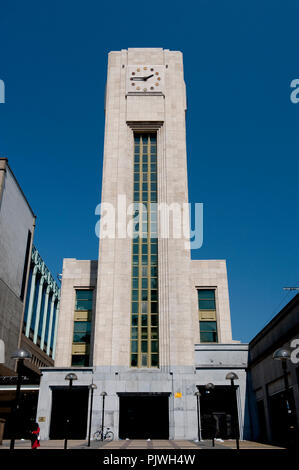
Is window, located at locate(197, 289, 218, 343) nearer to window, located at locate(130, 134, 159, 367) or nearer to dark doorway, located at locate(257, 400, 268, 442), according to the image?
window, located at locate(130, 134, 159, 367)

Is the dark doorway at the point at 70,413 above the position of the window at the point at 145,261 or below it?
below

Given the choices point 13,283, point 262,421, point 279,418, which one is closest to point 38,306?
point 13,283

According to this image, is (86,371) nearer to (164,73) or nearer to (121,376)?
(121,376)

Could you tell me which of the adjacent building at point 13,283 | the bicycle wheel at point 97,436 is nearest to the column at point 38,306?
the adjacent building at point 13,283

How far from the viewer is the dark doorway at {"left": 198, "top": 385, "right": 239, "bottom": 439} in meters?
35.9

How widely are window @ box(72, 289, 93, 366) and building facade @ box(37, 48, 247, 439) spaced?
0.11m

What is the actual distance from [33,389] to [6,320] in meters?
11.2

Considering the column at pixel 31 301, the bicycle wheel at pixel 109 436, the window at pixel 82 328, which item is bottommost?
the bicycle wheel at pixel 109 436

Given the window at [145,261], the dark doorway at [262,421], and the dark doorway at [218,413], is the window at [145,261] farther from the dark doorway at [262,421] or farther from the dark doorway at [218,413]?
the dark doorway at [262,421]

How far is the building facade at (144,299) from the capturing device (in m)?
36.4

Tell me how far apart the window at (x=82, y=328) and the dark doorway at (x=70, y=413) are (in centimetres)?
377
